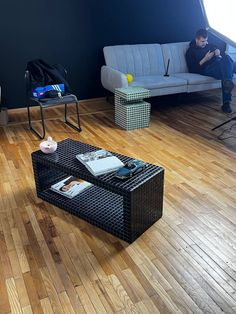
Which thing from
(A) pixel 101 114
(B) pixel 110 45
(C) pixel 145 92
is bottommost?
(A) pixel 101 114

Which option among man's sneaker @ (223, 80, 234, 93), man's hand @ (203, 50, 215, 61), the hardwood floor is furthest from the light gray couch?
the hardwood floor

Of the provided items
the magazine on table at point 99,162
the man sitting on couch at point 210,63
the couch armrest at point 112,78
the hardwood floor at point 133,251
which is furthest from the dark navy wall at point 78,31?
the magazine on table at point 99,162

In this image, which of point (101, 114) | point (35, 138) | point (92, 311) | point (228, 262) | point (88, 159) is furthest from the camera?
point (101, 114)

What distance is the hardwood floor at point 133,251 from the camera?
A: 1.59 m

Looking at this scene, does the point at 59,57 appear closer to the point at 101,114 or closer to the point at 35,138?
the point at 101,114

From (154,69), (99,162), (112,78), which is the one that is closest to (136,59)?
(154,69)

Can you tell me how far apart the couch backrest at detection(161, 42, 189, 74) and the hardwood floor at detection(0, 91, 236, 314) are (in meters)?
2.00

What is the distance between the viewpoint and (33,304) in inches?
61.5

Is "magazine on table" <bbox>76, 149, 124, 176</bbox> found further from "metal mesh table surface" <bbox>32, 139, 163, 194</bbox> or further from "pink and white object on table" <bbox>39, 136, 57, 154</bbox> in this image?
"pink and white object on table" <bbox>39, 136, 57, 154</bbox>

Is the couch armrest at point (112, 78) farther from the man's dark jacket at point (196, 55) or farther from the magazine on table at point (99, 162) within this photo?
the magazine on table at point (99, 162)

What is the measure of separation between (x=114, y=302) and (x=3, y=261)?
2.23 ft

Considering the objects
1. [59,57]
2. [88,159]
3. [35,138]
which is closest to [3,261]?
[88,159]

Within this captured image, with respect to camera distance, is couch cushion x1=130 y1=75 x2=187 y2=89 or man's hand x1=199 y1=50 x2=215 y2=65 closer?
couch cushion x1=130 y1=75 x2=187 y2=89

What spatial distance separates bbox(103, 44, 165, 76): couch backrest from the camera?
437 centimetres
